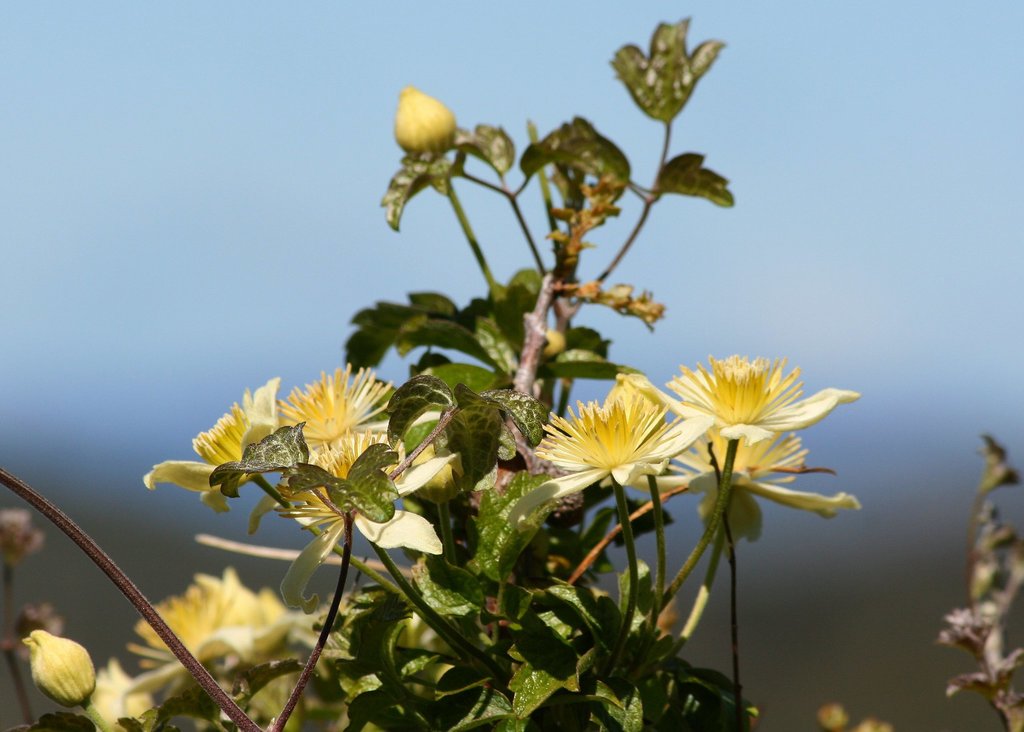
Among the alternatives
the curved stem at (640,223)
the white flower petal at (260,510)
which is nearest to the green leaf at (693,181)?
the curved stem at (640,223)

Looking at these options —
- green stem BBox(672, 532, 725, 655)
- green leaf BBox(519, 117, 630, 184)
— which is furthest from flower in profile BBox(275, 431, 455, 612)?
green leaf BBox(519, 117, 630, 184)

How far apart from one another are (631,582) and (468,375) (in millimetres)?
405

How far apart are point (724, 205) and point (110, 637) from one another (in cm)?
339

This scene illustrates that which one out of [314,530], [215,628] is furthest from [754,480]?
[215,628]

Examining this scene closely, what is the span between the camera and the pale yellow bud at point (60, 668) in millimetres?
902

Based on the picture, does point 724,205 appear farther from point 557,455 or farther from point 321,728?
point 321,728

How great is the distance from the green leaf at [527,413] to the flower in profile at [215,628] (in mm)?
775

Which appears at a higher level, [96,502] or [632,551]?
[632,551]

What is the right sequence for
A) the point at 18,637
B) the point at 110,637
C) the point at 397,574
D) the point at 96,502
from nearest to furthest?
the point at 397,574 < the point at 18,637 < the point at 110,637 < the point at 96,502

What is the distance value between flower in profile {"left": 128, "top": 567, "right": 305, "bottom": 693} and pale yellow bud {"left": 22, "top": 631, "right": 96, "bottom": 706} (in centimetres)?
42

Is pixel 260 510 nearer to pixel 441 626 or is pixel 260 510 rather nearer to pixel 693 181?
pixel 441 626

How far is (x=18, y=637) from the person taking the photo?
1.57 metres

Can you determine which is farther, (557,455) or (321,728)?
(321,728)

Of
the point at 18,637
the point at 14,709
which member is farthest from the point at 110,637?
the point at 18,637
